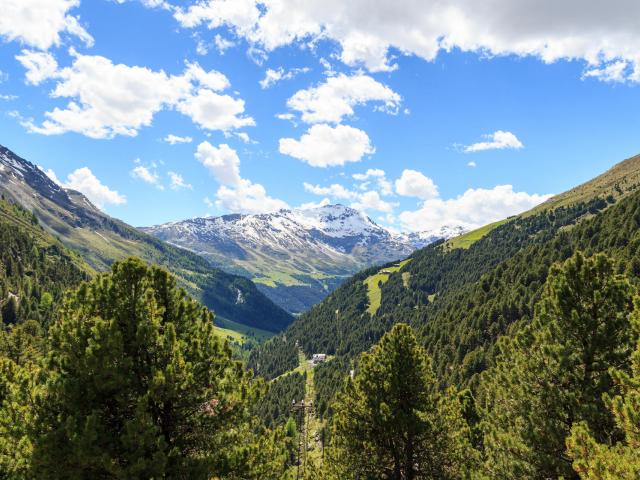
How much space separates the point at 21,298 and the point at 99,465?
213389mm

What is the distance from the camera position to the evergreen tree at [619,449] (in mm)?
13141

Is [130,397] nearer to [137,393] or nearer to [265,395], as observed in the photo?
[137,393]

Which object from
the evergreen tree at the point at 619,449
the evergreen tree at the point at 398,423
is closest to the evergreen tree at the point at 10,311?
the evergreen tree at the point at 398,423

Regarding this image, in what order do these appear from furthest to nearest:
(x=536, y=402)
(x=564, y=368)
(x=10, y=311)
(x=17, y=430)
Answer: (x=10, y=311) → (x=536, y=402) → (x=564, y=368) → (x=17, y=430)

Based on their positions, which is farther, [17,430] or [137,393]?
[137,393]

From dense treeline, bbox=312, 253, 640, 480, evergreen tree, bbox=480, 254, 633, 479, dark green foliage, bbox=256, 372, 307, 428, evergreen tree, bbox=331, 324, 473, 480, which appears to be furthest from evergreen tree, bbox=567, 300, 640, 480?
dark green foliage, bbox=256, 372, 307, 428

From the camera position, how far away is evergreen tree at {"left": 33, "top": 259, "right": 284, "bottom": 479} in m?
14.0

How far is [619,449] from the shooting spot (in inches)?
578

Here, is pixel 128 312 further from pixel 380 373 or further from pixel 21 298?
pixel 21 298

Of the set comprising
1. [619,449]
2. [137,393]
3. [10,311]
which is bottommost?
[619,449]

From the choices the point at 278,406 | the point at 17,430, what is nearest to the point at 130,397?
the point at 17,430

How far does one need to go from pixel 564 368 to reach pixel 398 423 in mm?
9874

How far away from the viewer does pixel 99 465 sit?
14180mm

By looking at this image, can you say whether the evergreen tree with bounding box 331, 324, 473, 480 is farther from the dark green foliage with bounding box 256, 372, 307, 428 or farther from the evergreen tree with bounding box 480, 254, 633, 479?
the dark green foliage with bounding box 256, 372, 307, 428
